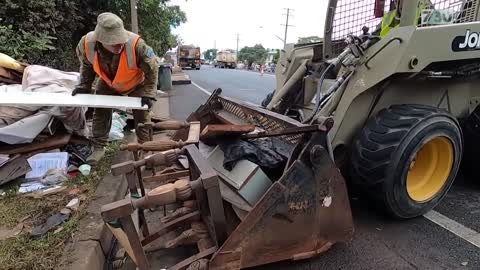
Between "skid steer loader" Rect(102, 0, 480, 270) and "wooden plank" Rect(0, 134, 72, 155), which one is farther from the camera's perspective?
"wooden plank" Rect(0, 134, 72, 155)

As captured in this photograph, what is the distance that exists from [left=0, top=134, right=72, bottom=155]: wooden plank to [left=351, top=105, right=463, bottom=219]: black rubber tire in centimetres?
298

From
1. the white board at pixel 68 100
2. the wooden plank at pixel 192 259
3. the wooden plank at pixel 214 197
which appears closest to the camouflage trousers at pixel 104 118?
A: the white board at pixel 68 100

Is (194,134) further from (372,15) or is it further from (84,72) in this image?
(372,15)

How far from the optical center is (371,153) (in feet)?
8.87

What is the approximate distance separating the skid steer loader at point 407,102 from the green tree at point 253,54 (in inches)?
2614

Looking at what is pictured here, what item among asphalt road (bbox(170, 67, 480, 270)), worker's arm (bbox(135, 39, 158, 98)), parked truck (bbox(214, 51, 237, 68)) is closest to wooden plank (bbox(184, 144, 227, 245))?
asphalt road (bbox(170, 67, 480, 270))

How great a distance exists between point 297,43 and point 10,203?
11.4 feet

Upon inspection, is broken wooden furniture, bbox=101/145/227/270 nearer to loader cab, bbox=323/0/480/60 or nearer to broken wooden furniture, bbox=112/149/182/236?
broken wooden furniture, bbox=112/149/182/236

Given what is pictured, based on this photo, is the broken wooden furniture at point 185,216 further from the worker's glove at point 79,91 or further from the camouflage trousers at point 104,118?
the worker's glove at point 79,91

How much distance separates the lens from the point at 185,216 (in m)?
2.60

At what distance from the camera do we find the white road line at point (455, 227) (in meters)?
2.87

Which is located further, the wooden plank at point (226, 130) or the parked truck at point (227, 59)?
the parked truck at point (227, 59)

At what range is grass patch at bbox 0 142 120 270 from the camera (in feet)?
7.66

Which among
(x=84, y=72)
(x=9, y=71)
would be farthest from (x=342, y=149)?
(x=9, y=71)
